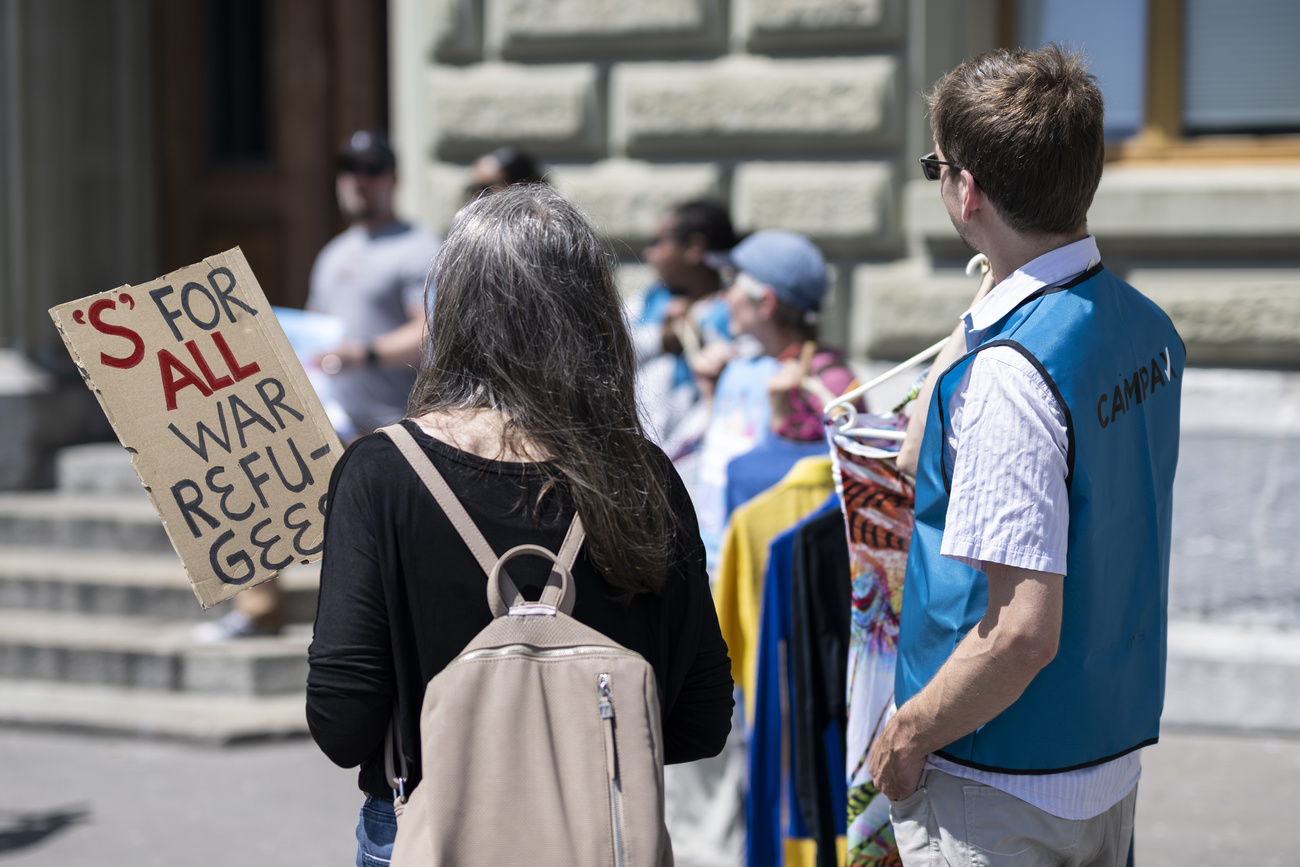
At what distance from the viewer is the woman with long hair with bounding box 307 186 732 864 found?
1.67m

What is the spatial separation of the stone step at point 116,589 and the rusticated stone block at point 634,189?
202 centimetres

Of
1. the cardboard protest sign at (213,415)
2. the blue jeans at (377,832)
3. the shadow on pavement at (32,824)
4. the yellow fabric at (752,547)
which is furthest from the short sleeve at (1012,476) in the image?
the shadow on pavement at (32,824)

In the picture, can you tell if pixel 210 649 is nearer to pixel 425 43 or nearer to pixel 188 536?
pixel 425 43

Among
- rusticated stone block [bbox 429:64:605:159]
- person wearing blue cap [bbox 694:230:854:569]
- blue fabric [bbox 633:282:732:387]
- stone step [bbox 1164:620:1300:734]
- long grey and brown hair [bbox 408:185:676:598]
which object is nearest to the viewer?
long grey and brown hair [bbox 408:185:676:598]

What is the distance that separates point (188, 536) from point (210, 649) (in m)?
3.55

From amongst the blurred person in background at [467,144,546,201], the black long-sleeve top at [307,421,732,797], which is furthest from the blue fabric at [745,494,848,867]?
the blurred person in background at [467,144,546,201]

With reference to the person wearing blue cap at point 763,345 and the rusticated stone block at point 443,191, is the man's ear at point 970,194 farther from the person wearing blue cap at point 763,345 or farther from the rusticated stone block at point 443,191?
the rusticated stone block at point 443,191

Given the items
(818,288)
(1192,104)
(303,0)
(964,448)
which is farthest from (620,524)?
(303,0)

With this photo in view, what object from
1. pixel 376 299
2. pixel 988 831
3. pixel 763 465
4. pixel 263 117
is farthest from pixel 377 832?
pixel 263 117

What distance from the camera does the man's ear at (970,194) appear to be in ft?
6.09

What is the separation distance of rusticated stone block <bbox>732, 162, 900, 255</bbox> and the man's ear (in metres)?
3.89

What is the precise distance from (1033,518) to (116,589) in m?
5.06

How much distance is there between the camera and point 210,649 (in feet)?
17.7

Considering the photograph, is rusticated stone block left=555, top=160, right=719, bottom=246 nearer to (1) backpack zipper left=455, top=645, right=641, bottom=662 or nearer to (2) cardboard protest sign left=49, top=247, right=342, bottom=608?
(2) cardboard protest sign left=49, top=247, right=342, bottom=608
